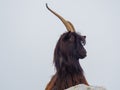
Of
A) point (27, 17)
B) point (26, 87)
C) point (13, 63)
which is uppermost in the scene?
point (27, 17)

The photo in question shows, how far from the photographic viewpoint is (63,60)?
3.61 ft

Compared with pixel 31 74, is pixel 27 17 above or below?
above

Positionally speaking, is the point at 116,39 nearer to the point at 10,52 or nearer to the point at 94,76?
the point at 94,76

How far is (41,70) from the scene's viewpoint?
1.56m

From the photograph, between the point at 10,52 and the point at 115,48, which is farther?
the point at 115,48

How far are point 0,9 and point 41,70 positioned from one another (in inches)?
14.7

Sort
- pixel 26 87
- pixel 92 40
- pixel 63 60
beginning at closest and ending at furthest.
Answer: pixel 63 60 → pixel 26 87 → pixel 92 40

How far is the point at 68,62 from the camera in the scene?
1.10 m

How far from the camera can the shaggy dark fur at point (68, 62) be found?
1.10 metres

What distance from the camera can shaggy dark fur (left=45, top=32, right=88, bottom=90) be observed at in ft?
3.60

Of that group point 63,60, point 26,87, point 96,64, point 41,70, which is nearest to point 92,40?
point 96,64

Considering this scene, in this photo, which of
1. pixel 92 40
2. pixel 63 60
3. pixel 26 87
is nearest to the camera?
pixel 63 60

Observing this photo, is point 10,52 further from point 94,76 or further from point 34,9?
point 94,76

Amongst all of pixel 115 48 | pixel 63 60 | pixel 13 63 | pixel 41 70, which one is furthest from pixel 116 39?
pixel 63 60
